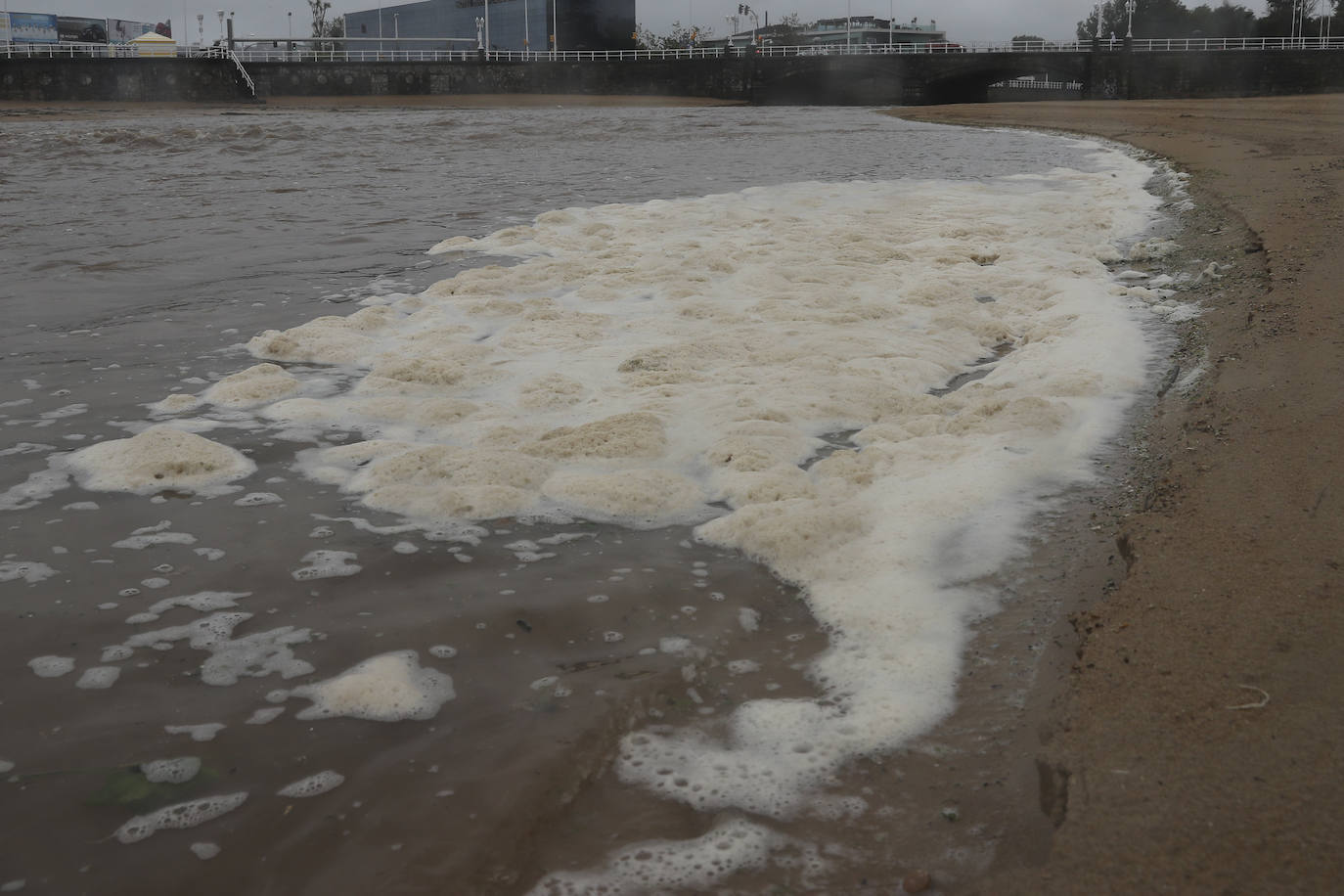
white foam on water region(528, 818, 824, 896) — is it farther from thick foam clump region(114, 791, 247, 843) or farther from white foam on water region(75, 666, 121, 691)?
white foam on water region(75, 666, 121, 691)

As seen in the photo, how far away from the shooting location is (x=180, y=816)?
2.15m

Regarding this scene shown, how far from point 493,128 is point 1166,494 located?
2921cm

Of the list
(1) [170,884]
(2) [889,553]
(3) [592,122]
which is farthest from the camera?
(3) [592,122]

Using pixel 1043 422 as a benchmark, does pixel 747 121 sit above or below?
above

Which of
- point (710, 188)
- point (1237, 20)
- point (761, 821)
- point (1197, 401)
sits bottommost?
point (761, 821)

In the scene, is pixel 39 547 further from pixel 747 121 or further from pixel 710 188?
pixel 747 121

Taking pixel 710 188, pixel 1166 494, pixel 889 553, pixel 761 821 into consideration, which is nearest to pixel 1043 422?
pixel 1166 494

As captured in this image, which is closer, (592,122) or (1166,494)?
(1166,494)

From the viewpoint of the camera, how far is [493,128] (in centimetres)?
3030

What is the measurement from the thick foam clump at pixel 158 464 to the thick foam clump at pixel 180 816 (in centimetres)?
203

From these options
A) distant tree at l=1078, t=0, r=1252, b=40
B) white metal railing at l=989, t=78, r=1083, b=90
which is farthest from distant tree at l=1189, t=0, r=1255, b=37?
white metal railing at l=989, t=78, r=1083, b=90

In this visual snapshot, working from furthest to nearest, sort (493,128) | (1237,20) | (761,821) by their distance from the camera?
(1237,20) → (493,128) → (761,821)

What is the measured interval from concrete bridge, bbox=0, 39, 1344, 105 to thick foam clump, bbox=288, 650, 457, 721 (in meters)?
54.5

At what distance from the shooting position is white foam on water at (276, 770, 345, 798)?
2.22 m
